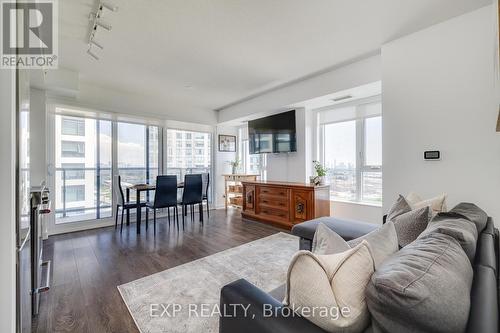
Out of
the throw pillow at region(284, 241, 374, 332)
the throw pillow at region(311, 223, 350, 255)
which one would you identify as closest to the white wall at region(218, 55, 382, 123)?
the throw pillow at region(311, 223, 350, 255)

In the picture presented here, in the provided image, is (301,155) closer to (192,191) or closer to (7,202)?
(192,191)

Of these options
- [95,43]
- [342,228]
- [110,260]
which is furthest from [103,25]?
[342,228]

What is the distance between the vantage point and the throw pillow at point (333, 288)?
0.70 meters

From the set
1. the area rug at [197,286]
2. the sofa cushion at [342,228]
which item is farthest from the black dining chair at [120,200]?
the sofa cushion at [342,228]

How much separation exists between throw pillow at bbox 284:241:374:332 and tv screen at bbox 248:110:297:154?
386cm

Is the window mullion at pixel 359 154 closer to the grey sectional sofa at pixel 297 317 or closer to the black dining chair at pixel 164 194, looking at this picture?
the grey sectional sofa at pixel 297 317

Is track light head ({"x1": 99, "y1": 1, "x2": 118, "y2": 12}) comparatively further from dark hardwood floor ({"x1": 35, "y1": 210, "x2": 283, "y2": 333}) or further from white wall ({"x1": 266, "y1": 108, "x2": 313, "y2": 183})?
white wall ({"x1": 266, "y1": 108, "x2": 313, "y2": 183})

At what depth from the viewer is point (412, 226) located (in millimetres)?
1509

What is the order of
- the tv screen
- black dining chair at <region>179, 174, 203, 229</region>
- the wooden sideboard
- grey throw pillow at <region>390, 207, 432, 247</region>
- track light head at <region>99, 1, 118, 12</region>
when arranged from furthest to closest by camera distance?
the tv screen, black dining chair at <region>179, 174, 203, 229</region>, the wooden sideboard, track light head at <region>99, 1, 118, 12</region>, grey throw pillow at <region>390, 207, 432, 247</region>

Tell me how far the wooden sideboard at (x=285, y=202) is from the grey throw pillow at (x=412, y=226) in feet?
7.16

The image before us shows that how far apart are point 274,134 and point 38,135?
13.3 feet

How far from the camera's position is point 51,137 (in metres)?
3.80

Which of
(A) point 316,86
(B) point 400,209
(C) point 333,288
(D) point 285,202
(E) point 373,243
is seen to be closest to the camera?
(C) point 333,288

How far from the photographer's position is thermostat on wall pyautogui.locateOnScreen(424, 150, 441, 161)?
2394mm
